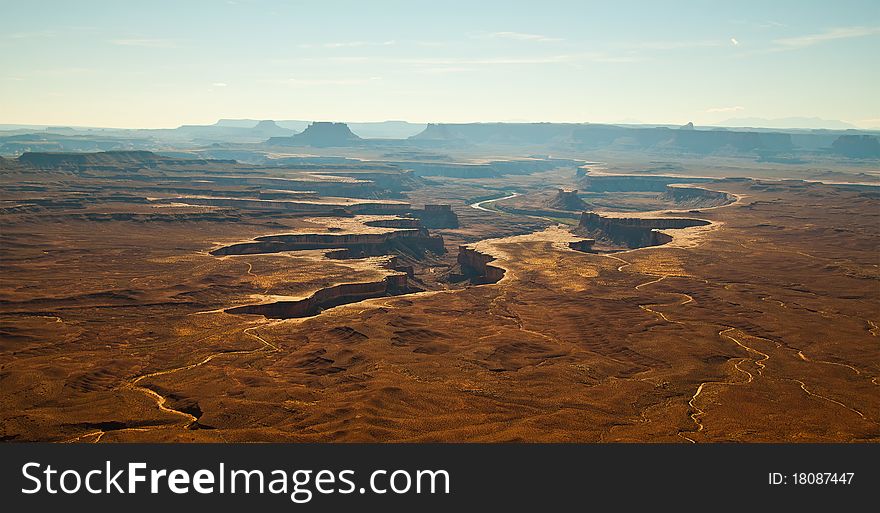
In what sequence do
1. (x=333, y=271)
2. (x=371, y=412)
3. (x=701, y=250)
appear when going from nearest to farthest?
(x=371, y=412)
(x=333, y=271)
(x=701, y=250)

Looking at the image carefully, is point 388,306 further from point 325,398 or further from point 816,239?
point 816,239

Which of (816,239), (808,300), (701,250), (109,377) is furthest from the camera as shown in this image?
(816,239)

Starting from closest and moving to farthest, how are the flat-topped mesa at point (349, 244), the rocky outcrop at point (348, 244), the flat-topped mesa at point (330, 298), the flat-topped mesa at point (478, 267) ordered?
the flat-topped mesa at point (330, 298), the flat-topped mesa at point (478, 267), the flat-topped mesa at point (349, 244), the rocky outcrop at point (348, 244)

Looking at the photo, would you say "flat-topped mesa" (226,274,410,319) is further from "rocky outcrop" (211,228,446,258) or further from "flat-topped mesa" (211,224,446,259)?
"rocky outcrop" (211,228,446,258)

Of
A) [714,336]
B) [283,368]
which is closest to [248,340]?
[283,368]

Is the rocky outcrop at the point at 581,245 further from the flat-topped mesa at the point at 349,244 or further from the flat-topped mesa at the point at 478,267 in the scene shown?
the flat-topped mesa at the point at 349,244

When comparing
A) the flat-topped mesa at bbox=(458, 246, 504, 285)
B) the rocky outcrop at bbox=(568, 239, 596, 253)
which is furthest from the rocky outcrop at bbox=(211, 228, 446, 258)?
the rocky outcrop at bbox=(568, 239, 596, 253)

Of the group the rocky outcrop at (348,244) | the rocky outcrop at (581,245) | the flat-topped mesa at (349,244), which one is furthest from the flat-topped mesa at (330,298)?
the rocky outcrop at (581,245)
